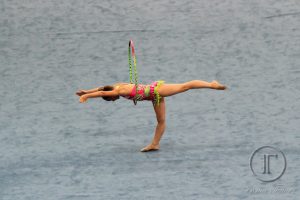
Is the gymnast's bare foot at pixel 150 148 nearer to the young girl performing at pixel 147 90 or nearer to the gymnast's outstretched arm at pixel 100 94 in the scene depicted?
the young girl performing at pixel 147 90

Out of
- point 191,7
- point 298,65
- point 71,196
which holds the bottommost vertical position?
point 71,196

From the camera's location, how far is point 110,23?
1061 centimetres

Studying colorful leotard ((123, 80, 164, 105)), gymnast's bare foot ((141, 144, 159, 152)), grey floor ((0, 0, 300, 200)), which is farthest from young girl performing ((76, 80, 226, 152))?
grey floor ((0, 0, 300, 200))

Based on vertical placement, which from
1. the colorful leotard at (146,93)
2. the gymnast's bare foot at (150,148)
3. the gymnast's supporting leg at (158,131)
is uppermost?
the colorful leotard at (146,93)

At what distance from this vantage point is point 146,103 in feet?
30.9

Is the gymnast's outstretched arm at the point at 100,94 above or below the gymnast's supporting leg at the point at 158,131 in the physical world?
above

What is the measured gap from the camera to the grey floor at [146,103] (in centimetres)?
735

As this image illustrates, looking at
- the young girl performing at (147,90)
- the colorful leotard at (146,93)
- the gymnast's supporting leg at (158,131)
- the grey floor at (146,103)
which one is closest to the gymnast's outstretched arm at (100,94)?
the young girl performing at (147,90)

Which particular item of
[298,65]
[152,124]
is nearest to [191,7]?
[298,65]

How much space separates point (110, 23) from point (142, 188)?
13.0 feet

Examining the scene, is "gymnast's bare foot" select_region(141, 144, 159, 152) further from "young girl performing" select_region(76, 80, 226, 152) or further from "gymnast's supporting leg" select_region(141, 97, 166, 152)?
"young girl performing" select_region(76, 80, 226, 152)

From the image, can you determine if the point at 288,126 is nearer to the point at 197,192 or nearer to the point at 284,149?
the point at 284,149

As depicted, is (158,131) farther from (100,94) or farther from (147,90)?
(100,94)

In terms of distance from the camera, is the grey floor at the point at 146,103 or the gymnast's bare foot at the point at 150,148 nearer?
the grey floor at the point at 146,103
